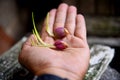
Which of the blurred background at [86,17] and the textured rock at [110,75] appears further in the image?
the blurred background at [86,17]

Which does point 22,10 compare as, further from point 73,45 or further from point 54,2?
point 73,45

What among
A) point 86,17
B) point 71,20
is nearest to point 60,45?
point 71,20

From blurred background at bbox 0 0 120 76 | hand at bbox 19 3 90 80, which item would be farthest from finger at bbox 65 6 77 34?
blurred background at bbox 0 0 120 76

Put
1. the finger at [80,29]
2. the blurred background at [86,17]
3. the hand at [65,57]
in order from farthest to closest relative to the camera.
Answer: the blurred background at [86,17], the finger at [80,29], the hand at [65,57]

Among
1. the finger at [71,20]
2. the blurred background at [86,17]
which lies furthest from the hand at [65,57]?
the blurred background at [86,17]

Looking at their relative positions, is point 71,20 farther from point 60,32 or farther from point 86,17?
point 86,17

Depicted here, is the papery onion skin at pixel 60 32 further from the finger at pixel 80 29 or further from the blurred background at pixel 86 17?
the blurred background at pixel 86 17

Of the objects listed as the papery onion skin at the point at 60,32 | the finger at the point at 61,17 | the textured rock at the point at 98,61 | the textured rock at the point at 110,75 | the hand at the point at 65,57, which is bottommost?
the textured rock at the point at 110,75
